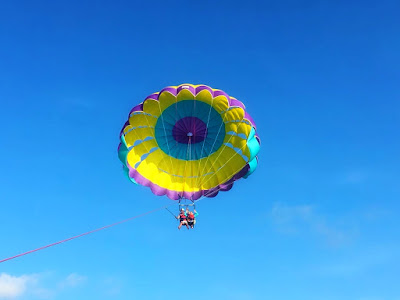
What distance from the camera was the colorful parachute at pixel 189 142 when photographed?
1953 cm

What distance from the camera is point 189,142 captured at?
2098 centimetres

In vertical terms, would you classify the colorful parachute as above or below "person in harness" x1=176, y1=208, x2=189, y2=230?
above

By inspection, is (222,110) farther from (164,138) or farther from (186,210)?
(186,210)

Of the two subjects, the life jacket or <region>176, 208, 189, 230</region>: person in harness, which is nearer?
<region>176, 208, 189, 230</region>: person in harness

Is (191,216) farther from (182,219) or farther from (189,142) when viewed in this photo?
(189,142)

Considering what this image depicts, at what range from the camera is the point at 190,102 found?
19625mm

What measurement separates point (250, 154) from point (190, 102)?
342cm

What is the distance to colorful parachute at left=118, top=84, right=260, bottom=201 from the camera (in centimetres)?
1953

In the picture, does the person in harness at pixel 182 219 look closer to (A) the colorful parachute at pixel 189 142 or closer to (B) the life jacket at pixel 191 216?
(B) the life jacket at pixel 191 216

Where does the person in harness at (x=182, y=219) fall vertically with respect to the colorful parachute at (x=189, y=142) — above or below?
below

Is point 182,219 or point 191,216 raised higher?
point 191,216

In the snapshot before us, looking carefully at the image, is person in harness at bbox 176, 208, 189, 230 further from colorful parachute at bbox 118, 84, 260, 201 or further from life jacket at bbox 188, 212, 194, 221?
colorful parachute at bbox 118, 84, 260, 201

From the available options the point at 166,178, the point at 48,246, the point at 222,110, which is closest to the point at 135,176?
the point at 166,178

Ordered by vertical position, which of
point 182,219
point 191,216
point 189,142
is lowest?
point 182,219
